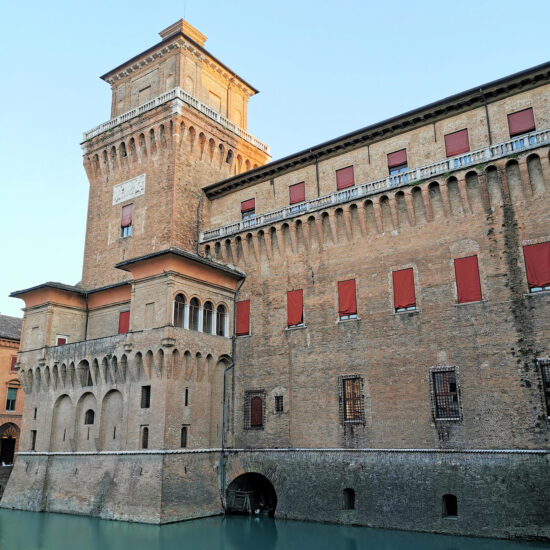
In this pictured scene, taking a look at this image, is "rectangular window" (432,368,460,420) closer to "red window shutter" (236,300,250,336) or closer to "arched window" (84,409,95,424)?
"red window shutter" (236,300,250,336)

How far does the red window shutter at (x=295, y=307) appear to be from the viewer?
27109 millimetres

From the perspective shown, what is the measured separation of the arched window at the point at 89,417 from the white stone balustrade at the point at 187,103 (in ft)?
58.5

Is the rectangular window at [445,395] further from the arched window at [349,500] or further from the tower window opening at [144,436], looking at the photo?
the tower window opening at [144,436]

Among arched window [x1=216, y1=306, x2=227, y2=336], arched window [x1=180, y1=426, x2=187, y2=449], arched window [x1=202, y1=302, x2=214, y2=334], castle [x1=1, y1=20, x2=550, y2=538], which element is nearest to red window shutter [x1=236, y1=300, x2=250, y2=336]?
castle [x1=1, y1=20, x2=550, y2=538]

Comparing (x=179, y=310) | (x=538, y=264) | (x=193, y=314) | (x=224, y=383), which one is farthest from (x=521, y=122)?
(x=224, y=383)

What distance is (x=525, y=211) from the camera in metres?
21.9

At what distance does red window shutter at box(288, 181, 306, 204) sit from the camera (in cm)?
2900

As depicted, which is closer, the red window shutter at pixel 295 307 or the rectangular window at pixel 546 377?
the rectangular window at pixel 546 377

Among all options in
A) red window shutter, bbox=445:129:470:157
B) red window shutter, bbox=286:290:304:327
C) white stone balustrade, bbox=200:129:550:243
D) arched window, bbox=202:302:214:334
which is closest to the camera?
white stone balustrade, bbox=200:129:550:243

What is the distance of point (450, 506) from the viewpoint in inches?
829

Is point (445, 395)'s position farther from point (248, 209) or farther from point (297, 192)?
point (248, 209)

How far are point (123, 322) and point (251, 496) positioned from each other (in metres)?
11.5

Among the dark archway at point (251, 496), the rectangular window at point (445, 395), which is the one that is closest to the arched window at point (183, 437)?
the dark archway at point (251, 496)

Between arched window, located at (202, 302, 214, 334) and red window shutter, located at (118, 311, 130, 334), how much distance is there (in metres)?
4.78
